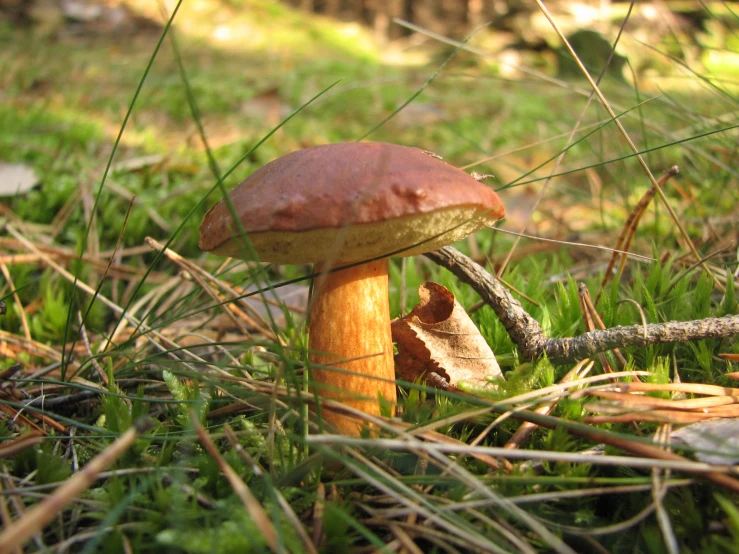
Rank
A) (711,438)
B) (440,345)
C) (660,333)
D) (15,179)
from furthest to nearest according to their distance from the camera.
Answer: (15,179)
(440,345)
(660,333)
(711,438)

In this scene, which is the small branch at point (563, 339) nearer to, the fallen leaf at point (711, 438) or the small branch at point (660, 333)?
the small branch at point (660, 333)

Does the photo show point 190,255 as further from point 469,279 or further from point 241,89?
point 241,89

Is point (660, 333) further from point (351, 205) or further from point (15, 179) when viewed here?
point (15, 179)

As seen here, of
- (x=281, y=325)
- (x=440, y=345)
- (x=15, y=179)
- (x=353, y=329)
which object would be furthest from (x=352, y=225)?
(x=15, y=179)

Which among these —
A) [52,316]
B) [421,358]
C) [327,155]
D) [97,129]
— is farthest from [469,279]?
[97,129]

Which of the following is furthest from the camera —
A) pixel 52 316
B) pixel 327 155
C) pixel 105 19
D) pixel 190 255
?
pixel 105 19

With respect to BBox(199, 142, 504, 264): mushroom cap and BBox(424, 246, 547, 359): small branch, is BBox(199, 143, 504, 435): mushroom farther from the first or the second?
BBox(424, 246, 547, 359): small branch
